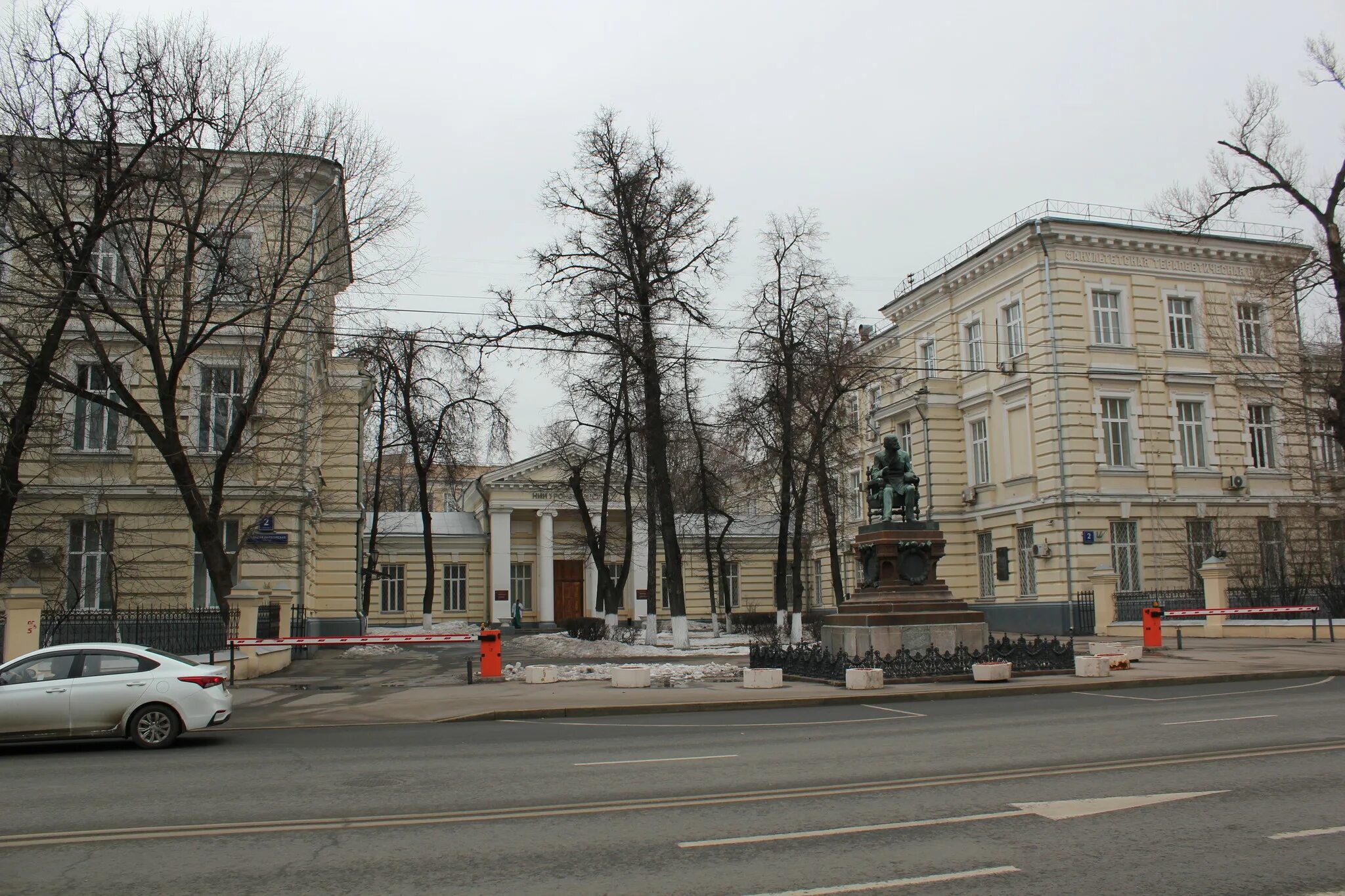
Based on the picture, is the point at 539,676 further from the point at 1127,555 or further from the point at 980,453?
the point at 980,453

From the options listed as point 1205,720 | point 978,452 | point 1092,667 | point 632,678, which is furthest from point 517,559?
point 1205,720

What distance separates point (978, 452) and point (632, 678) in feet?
84.7

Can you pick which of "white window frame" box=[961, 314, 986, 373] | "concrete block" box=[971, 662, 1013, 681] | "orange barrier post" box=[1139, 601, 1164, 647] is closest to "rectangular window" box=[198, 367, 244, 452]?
"concrete block" box=[971, 662, 1013, 681]

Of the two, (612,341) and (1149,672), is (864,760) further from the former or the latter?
(612,341)

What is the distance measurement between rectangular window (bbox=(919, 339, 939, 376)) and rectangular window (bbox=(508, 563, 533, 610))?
74.2 ft

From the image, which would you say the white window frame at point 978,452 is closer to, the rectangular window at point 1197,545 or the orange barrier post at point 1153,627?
the rectangular window at point 1197,545

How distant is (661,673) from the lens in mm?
20516

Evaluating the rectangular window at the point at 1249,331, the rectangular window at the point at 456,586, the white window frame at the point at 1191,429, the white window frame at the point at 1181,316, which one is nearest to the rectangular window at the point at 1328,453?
the white window frame at the point at 1191,429

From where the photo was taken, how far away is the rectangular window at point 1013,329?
38438 mm

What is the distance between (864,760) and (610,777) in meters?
2.54

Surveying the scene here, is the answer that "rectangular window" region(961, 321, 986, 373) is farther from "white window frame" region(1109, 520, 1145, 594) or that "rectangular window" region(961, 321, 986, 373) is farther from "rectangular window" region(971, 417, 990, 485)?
"white window frame" region(1109, 520, 1145, 594)

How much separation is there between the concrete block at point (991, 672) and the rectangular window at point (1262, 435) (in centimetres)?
2476

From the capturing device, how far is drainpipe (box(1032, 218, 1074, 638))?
3531cm

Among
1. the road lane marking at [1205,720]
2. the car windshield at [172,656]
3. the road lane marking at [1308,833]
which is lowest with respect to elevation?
the road lane marking at [1205,720]
